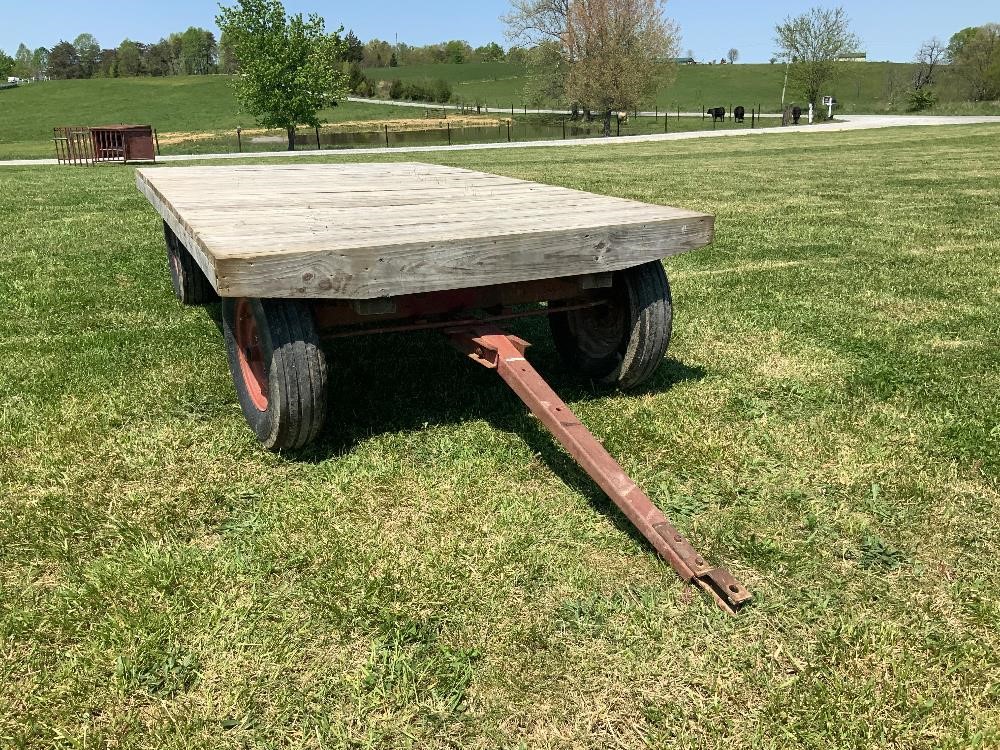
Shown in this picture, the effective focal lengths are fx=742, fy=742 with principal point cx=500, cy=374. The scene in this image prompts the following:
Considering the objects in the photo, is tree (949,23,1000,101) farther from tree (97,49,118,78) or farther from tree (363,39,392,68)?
tree (97,49,118,78)

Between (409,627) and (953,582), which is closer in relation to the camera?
(409,627)

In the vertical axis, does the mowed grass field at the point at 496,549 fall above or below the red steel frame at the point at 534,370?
below

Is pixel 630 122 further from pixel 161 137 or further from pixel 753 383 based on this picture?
pixel 753 383

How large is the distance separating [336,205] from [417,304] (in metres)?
1.04

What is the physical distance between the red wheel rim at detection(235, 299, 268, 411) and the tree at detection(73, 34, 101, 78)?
450ft

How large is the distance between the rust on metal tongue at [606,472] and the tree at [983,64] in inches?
2572

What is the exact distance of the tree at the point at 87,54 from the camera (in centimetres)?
12007

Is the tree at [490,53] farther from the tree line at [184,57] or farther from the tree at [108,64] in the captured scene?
the tree at [108,64]

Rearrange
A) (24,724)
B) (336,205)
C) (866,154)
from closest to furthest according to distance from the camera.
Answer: (24,724)
(336,205)
(866,154)

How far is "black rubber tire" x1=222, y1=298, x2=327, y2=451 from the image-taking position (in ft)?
9.04

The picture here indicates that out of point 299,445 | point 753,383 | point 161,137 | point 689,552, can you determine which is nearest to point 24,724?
point 299,445

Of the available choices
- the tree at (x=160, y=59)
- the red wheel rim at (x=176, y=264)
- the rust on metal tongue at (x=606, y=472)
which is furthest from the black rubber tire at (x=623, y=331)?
the tree at (x=160, y=59)

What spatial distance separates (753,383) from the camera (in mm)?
3881

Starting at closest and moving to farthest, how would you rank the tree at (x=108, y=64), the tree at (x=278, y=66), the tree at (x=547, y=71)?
the tree at (x=278, y=66), the tree at (x=547, y=71), the tree at (x=108, y=64)
